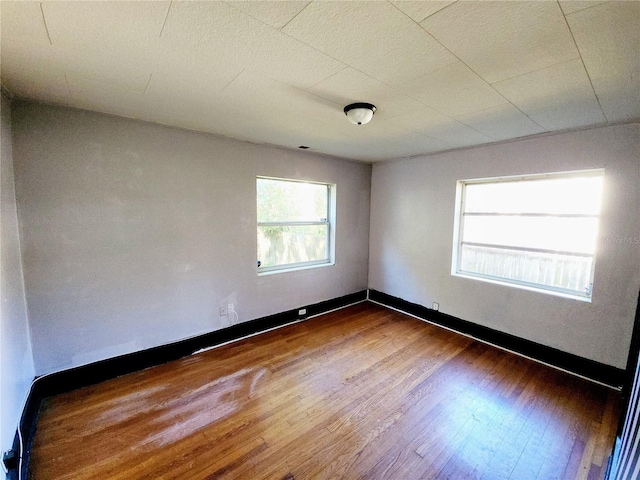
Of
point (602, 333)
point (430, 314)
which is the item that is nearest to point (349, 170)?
point (430, 314)

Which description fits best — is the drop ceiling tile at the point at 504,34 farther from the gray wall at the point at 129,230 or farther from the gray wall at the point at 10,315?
the gray wall at the point at 10,315

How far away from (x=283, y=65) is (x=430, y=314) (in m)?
3.49

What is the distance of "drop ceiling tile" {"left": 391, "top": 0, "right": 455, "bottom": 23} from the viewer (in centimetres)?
97

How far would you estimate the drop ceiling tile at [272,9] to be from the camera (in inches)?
38.9

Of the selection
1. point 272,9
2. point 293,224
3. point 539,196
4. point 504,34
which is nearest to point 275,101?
point 272,9

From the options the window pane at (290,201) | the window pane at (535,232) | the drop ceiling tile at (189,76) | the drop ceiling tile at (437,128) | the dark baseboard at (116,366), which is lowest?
the dark baseboard at (116,366)

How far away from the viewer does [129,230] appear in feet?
7.83

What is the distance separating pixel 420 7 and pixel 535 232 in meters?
2.82

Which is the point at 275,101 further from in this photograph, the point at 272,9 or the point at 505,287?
the point at 505,287

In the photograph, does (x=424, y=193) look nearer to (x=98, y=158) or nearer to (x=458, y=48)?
(x=458, y=48)

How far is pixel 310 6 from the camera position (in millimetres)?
1001

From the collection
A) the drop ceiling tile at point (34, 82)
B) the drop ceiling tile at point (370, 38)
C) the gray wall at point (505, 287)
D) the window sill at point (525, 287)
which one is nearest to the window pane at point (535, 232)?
the gray wall at point (505, 287)

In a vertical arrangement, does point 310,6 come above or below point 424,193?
above

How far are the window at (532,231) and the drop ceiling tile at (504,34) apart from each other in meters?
1.88
